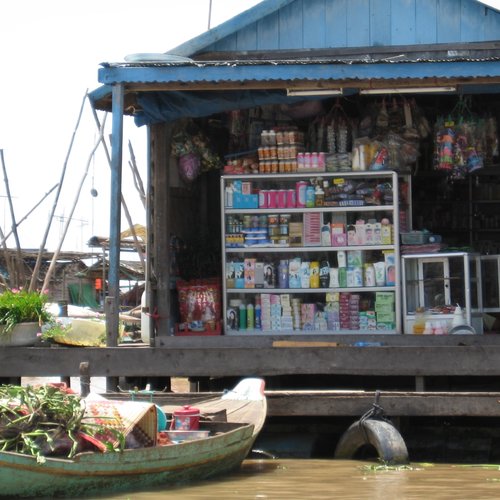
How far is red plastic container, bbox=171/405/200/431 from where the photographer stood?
10680 millimetres

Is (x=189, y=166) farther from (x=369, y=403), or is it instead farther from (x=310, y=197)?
(x=369, y=403)

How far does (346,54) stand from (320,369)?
500 centimetres

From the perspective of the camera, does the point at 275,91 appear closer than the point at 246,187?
Yes

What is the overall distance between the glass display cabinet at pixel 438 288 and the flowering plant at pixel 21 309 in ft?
13.9

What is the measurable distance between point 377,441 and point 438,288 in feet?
10.1

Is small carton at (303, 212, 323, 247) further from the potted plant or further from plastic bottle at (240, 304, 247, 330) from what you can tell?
the potted plant

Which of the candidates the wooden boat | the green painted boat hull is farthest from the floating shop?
the green painted boat hull

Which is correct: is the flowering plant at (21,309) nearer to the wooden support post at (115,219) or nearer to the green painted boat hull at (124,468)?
the wooden support post at (115,219)

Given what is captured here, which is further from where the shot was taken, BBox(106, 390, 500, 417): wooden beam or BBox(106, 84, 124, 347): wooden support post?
BBox(106, 84, 124, 347): wooden support post

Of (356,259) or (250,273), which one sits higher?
(356,259)

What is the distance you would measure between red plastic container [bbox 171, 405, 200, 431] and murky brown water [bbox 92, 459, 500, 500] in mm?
571

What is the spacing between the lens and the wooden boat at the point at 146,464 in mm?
9031

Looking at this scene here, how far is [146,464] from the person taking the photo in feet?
32.0

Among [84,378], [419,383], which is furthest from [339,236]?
[84,378]
